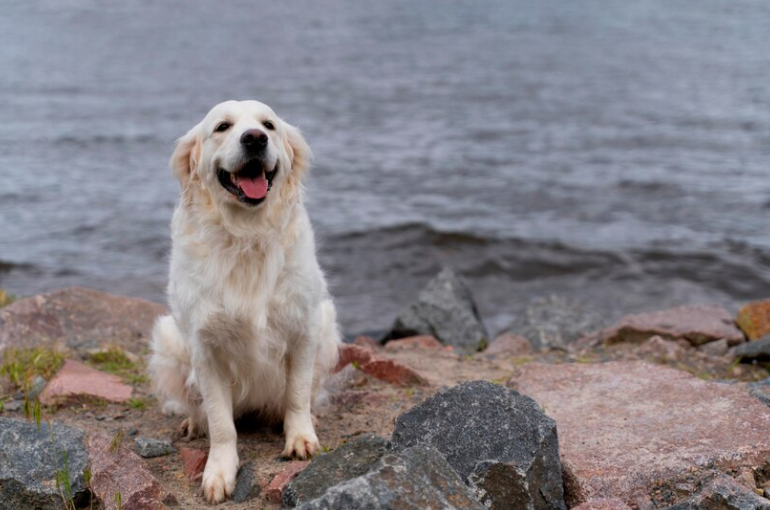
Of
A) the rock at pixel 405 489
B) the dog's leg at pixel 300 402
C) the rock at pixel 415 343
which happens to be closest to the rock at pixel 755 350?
the rock at pixel 415 343

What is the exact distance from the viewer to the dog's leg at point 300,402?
3.99m

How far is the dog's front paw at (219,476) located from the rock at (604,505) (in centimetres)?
153

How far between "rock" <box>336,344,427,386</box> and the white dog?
0.97m

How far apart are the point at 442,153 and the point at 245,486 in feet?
36.9

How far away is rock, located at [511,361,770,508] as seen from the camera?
332cm

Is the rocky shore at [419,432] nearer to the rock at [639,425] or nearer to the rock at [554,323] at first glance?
the rock at [639,425]

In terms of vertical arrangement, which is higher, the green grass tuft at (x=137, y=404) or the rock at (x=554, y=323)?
the green grass tuft at (x=137, y=404)

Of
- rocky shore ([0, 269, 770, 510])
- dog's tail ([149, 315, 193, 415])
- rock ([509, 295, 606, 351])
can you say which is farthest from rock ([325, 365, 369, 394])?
rock ([509, 295, 606, 351])

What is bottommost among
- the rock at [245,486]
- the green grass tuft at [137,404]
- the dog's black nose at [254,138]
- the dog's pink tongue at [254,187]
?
the green grass tuft at [137,404]

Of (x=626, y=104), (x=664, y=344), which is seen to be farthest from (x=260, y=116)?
(x=626, y=104)

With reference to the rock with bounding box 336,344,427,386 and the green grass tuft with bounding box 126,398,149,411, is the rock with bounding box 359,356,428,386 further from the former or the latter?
the green grass tuft with bounding box 126,398,149,411

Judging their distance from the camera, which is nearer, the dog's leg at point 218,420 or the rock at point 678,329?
the dog's leg at point 218,420

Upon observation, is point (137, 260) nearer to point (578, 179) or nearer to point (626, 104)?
point (578, 179)

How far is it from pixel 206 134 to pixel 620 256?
718 cm
